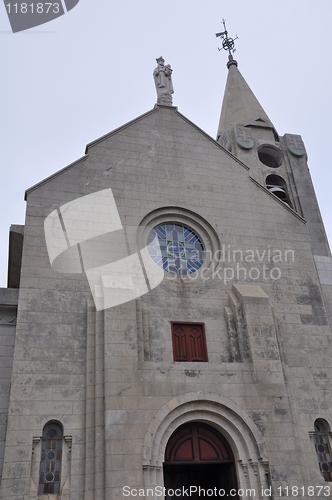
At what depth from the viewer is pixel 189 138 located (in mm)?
18844

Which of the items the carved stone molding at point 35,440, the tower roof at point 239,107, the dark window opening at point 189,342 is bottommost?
the carved stone molding at point 35,440

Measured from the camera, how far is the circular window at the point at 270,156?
23844 millimetres

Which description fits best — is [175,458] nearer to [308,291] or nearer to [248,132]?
[308,291]

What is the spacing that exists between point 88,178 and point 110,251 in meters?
2.88

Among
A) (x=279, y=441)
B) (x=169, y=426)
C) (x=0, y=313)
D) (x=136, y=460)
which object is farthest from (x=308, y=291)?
(x=0, y=313)

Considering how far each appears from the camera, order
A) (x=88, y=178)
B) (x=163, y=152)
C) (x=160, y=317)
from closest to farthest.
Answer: (x=160, y=317), (x=88, y=178), (x=163, y=152)

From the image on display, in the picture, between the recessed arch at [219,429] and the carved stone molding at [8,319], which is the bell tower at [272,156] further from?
the carved stone molding at [8,319]

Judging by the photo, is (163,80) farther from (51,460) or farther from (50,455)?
(51,460)

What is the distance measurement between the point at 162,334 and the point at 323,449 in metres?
5.69

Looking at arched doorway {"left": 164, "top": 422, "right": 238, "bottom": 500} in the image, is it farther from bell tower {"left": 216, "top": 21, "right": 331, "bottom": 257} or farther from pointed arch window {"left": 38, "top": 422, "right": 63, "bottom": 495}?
bell tower {"left": 216, "top": 21, "right": 331, "bottom": 257}

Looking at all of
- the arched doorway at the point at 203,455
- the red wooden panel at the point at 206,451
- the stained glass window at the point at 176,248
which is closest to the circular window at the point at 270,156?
the stained glass window at the point at 176,248

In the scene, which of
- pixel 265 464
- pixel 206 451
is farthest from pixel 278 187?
pixel 265 464

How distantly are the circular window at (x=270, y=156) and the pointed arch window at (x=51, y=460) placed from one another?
16.4 meters

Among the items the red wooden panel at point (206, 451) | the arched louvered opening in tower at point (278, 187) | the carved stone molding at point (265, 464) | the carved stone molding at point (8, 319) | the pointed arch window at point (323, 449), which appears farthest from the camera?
the arched louvered opening in tower at point (278, 187)
